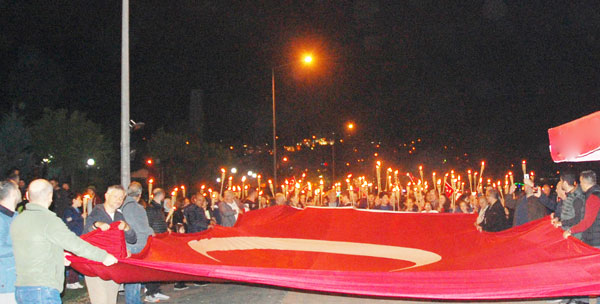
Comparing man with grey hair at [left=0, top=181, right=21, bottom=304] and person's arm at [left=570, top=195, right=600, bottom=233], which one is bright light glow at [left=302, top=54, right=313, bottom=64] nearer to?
person's arm at [left=570, top=195, right=600, bottom=233]

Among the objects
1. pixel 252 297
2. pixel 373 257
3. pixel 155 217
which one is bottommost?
pixel 252 297

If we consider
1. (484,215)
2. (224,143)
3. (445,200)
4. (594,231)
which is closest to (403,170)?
(224,143)

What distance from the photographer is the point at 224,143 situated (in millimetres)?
68250

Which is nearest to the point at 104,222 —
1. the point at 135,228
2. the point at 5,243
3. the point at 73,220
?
the point at 135,228

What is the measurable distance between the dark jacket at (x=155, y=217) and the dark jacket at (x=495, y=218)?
21.5 ft

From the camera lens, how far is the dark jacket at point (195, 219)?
535 inches

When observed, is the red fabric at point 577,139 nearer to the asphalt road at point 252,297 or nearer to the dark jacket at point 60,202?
the asphalt road at point 252,297

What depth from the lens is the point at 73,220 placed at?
12836 mm

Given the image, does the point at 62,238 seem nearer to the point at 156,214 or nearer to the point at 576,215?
the point at 156,214

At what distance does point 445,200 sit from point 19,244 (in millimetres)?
15405

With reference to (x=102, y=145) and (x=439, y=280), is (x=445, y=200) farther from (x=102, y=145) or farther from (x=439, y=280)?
(x=102, y=145)

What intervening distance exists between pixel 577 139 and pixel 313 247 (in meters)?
6.15

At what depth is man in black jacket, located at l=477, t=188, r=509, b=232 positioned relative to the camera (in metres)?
12.2

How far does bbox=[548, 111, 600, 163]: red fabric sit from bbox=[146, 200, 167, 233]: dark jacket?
7146 millimetres
